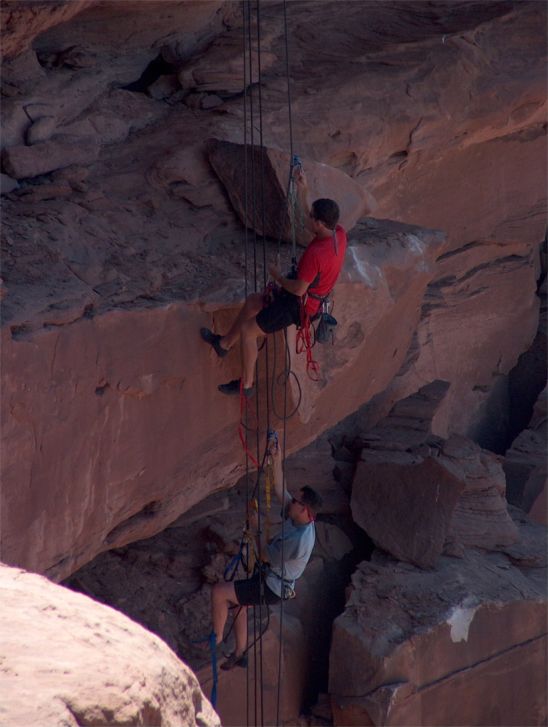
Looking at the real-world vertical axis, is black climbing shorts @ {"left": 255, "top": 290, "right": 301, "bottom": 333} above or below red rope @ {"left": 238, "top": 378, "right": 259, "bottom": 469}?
above

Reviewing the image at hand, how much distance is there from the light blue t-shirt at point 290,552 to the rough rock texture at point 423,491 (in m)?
2.62

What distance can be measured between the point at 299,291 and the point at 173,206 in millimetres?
1491

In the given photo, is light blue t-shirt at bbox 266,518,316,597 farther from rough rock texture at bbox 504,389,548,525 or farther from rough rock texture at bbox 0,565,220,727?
rough rock texture at bbox 504,389,548,525

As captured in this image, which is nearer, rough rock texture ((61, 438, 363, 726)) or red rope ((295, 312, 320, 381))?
red rope ((295, 312, 320, 381))

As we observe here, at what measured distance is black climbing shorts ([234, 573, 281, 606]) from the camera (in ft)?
20.6

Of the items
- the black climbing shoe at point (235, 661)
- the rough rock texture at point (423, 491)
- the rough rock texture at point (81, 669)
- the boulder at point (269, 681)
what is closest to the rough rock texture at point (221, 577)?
the boulder at point (269, 681)

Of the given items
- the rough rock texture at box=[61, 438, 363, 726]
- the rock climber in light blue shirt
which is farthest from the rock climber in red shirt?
the rough rock texture at box=[61, 438, 363, 726]

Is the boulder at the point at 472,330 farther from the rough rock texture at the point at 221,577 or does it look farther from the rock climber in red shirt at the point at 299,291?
the rock climber in red shirt at the point at 299,291

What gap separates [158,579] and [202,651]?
28.4 inches

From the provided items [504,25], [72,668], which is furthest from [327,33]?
[72,668]

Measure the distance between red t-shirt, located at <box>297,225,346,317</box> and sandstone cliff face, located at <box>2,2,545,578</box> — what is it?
2.20ft

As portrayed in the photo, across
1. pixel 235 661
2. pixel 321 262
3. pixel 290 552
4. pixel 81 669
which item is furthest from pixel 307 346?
pixel 81 669

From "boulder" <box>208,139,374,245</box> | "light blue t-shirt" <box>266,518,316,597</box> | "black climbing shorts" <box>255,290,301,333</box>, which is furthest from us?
"boulder" <box>208,139,374,245</box>

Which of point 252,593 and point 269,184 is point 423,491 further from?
point 269,184
